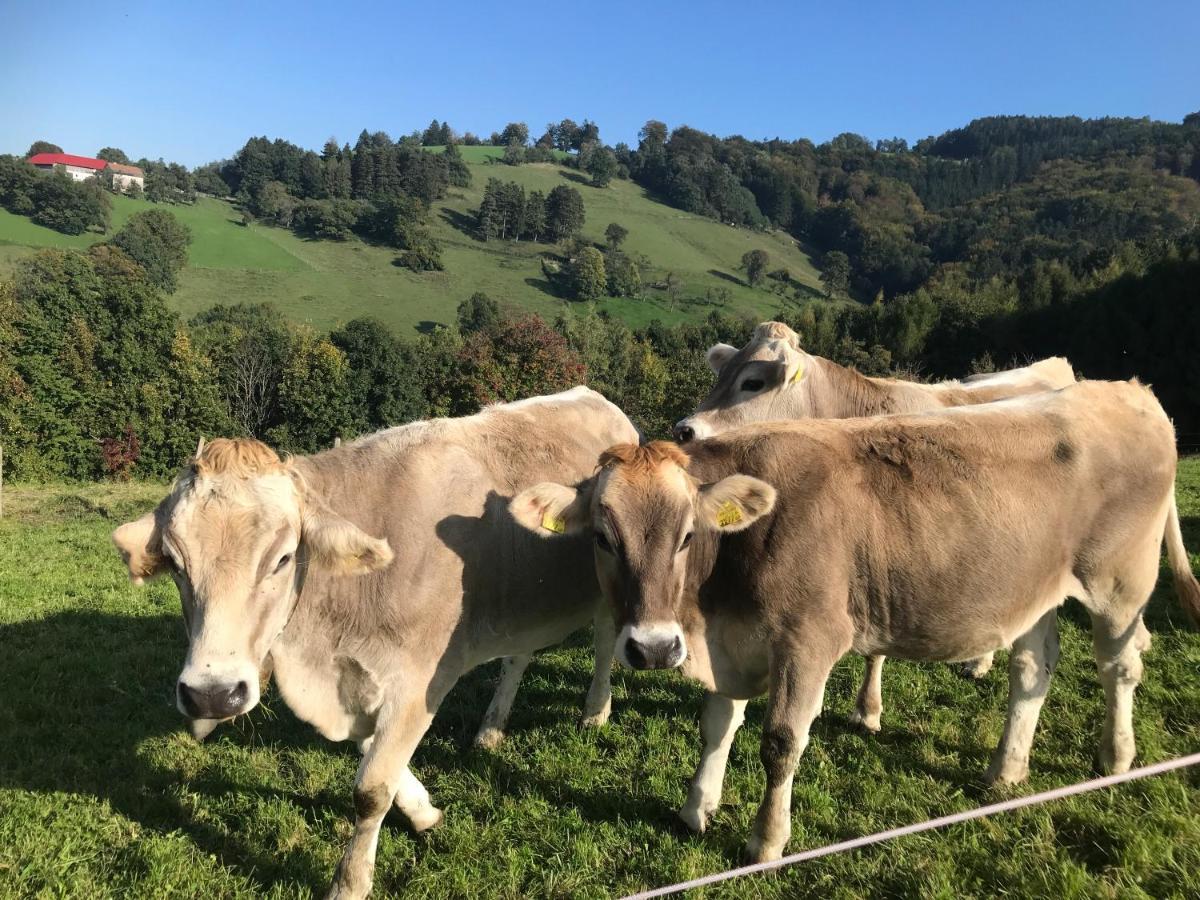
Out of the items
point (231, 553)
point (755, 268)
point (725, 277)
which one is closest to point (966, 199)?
point (755, 268)

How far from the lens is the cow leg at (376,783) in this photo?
3809 millimetres

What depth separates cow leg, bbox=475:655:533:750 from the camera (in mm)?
5547

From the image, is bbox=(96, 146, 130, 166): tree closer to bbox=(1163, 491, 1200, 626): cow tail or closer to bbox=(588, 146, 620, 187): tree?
bbox=(588, 146, 620, 187): tree

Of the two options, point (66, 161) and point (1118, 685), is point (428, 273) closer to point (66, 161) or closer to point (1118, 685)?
point (66, 161)

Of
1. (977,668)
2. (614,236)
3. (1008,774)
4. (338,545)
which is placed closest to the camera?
(338,545)

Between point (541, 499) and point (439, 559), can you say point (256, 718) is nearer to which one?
point (439, 559)

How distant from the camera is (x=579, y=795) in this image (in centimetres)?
482

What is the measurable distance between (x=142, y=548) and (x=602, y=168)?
17613 cm

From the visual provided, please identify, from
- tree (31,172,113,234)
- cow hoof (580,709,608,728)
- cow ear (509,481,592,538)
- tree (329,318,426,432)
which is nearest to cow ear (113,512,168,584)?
cow ear (509,481,592,538)

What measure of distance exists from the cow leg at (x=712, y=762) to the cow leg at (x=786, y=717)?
459mm

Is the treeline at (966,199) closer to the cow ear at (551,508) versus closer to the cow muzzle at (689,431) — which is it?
the cow muzzle at (689,431)

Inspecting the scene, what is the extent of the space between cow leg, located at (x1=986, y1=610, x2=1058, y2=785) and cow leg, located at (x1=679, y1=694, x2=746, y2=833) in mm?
1802

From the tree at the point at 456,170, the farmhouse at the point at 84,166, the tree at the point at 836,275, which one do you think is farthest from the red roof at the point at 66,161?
the tree at the point at 836,275

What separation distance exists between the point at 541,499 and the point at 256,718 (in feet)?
12.6
